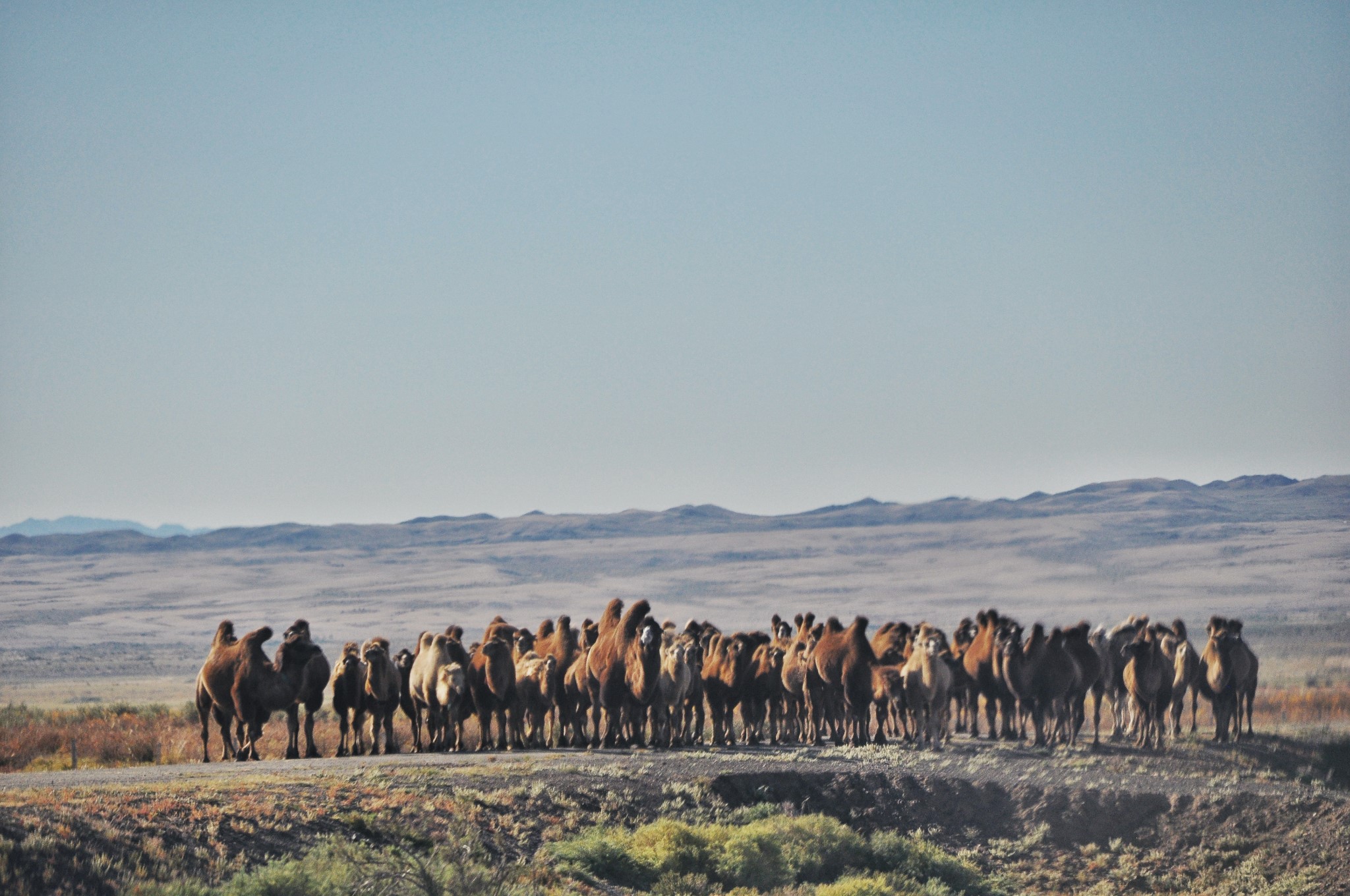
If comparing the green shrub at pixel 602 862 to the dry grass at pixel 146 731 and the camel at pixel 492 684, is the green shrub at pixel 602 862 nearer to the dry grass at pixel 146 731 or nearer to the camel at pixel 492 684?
the camel at pixel 492 684

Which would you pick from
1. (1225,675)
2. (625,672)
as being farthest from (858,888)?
(1225,675)

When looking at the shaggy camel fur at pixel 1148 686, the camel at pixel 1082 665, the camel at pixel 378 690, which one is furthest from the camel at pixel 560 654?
the shaggy camel fur at pixel 1148 686

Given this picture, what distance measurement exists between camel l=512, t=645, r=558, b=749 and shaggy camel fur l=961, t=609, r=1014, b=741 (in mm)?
8960

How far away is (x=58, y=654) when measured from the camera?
400ft

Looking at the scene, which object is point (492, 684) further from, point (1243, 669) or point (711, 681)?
point (1243, 669)

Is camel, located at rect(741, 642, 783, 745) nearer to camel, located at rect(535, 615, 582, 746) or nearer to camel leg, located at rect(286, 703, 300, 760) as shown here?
camel, located at rect(535, 615, 582, 746)

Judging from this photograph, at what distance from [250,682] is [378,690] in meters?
2.80

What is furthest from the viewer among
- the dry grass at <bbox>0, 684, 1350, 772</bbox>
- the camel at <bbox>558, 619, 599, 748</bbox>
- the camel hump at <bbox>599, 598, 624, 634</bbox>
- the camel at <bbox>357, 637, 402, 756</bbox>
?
the camel hump at <bbox>599, 598, 624, 634</bbox>

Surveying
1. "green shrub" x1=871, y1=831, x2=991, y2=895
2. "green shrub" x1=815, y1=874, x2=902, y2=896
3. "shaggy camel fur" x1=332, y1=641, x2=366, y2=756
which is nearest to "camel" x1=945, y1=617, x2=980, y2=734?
"green shrub" x1=871, y1=831, x2=991, y2=895

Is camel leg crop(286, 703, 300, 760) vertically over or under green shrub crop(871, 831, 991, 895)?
over

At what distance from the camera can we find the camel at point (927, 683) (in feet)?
103

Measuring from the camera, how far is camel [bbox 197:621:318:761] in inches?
1103

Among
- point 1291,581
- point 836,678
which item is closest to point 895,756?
point 836,678

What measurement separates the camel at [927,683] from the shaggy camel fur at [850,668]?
106 cm
